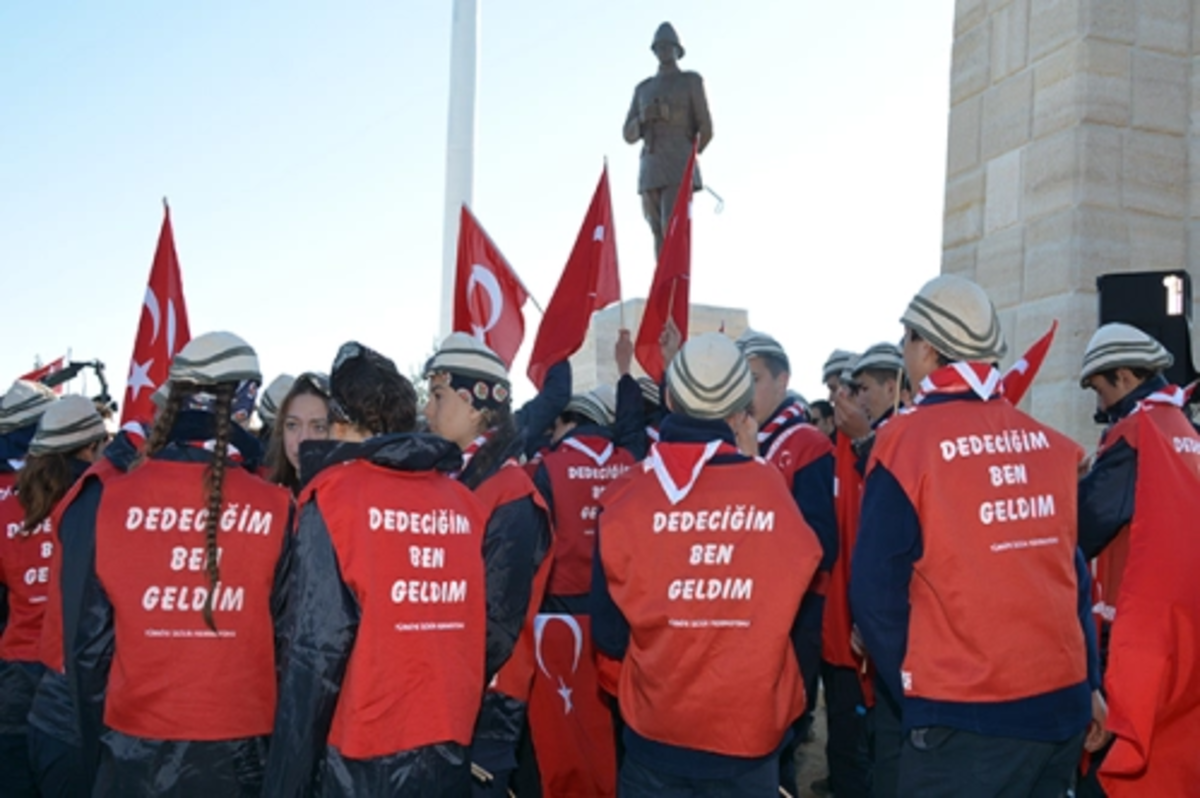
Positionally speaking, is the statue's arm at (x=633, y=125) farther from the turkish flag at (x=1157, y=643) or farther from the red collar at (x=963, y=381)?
the red collar at (x=963, y=381)

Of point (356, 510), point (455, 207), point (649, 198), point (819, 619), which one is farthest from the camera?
point (455, 207)

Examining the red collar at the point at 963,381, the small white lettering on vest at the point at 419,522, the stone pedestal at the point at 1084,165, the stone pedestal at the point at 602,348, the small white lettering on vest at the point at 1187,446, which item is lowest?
the small white lettering on vest at the point at 419,522

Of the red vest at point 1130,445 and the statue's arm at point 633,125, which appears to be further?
the statue's arm at point 633,125

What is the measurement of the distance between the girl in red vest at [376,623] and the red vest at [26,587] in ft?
7.01

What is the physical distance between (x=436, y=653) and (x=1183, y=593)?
7.86 ft

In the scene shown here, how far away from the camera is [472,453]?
3889 mm

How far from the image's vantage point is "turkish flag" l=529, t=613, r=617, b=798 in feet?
18.1

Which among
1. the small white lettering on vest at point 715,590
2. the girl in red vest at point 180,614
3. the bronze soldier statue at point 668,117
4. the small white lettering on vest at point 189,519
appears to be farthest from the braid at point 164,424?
the bronze soldier statue at point 668,117

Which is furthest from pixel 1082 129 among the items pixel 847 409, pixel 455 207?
pixel 455 207

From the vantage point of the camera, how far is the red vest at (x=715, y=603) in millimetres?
3324

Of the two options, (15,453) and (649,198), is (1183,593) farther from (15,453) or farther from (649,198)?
(649,198)

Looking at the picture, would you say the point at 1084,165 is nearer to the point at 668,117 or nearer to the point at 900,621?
the point at 668,117

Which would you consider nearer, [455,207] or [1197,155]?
[1197,155]

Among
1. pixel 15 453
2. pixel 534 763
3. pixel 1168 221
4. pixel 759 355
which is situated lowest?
pixel 534 763
